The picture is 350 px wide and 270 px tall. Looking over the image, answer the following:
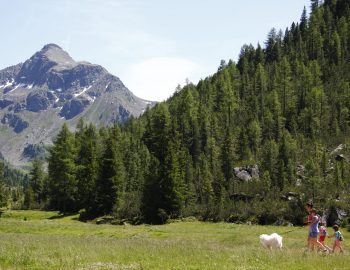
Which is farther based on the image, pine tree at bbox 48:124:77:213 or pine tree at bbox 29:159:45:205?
pine tree at bbox 29:159:45:205

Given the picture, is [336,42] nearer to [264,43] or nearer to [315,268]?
[264,43]

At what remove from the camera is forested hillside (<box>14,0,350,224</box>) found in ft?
234

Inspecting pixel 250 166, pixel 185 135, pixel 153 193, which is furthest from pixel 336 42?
pixel 153 193

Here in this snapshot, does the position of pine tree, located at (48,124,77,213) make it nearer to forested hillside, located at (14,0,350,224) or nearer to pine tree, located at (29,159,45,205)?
forested hillside, located at (14,0,350,224)

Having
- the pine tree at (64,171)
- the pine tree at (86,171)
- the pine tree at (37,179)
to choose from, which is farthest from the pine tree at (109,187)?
the pine tree at (37,179)

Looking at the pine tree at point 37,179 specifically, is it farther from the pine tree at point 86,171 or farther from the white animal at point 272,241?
the white animal at point 272,241

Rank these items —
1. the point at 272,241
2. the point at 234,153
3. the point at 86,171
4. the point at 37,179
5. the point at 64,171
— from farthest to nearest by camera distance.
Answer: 1. the point at 37,179
2. the point at 234,153
3. the point at 64,171
4. the point at 86,171
5. the point at 272,241

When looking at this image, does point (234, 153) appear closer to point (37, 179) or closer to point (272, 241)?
point (37, 179)

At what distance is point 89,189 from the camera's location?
7975 cm

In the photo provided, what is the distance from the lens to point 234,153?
10312 centimetres

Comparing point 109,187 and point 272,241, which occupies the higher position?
point 109,187

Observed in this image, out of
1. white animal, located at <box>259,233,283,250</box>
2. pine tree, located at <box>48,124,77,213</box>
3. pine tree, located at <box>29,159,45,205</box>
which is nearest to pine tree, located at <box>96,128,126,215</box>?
pine tree, located at <box>48,124,77,213</box>

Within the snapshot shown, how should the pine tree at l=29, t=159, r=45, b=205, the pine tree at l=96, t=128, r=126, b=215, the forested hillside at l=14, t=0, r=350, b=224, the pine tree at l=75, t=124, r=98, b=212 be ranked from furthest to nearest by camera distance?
the pine tree at l=29, t=159, r=45, b=205 → the pine tree at l=75, t=124, r=98, b=212 → the pine tree at l=96, t=128, r=126, b=215 → the forested hillside at l=14, t=0, r=350, b=224

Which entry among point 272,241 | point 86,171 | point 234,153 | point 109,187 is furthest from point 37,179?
point 272,241
